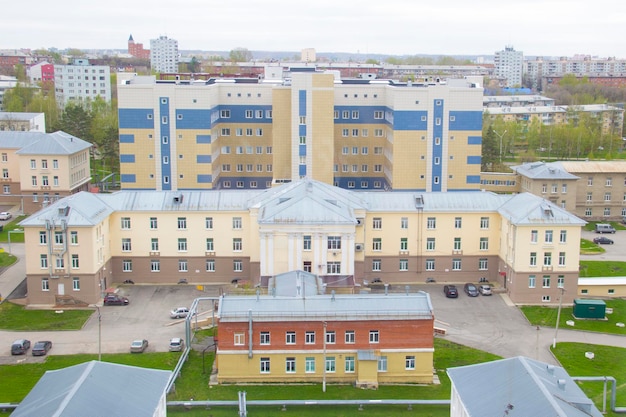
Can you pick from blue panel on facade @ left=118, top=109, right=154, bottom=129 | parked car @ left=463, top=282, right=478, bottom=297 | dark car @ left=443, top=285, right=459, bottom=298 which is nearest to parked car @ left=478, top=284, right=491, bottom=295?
parked car @ left=463, top=282, right=478, bottom=297

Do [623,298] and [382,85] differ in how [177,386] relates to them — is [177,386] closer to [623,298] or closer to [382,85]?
[623,298]

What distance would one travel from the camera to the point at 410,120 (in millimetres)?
67875

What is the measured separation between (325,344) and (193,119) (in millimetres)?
35082

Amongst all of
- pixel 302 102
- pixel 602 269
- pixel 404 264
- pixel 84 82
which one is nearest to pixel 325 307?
pixel 404 264

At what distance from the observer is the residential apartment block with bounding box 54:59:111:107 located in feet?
436

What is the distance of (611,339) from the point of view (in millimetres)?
42969

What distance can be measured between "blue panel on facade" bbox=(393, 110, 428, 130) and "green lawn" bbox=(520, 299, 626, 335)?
24072 mm

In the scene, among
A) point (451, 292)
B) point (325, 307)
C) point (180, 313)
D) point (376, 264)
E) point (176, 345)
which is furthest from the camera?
point (376, 264)

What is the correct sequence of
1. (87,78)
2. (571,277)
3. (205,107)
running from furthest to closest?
1. (87,78)
2. (205,107)
3. (571,277)

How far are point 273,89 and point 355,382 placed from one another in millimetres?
36536

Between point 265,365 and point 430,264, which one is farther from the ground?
point 430,264

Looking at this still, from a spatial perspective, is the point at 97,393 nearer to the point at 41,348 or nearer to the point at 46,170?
the point at 41,348

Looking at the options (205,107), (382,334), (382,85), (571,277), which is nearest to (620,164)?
(382,85)

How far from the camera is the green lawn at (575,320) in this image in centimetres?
4450
